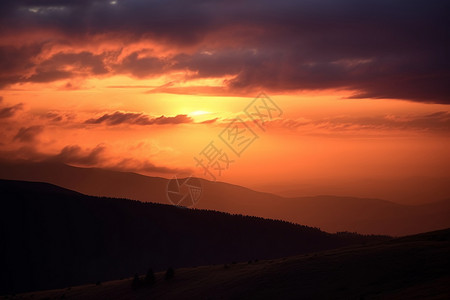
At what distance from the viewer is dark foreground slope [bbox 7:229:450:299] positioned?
143 feet

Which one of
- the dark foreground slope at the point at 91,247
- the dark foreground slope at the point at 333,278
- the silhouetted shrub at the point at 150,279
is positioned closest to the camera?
→ the dark foreground slope at the point at 333,278

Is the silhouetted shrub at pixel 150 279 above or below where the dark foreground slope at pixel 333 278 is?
above

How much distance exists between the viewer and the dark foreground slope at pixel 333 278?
1710 inches

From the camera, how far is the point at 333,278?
162 ft

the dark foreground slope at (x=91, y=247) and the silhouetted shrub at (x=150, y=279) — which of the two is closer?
the silhouetted shrub at (x=150, y=279)

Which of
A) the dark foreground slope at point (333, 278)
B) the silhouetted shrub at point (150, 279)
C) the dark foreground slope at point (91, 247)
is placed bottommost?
the dark foreground slope at point (333, 278)

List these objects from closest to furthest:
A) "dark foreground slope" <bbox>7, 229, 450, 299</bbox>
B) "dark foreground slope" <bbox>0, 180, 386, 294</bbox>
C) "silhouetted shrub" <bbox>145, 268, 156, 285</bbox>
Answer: "dark foreground slope" <bbox>7, 229, 450, 299</bbox>, "silhouetted shrub" <bbox>145, 268, 156, 285</bbox>, "dark foreground slope" <bbox>0, 180, 386, 294</bbox>

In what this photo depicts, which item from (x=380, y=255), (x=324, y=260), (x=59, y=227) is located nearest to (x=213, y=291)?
(x=324, y=260)

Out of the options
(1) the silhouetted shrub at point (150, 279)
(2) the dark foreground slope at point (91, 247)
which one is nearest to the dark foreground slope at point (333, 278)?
(1) the silhouetted shrub at point (150, 279)

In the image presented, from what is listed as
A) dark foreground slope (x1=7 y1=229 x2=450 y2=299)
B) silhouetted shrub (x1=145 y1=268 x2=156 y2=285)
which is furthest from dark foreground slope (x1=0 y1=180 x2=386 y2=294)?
dark foreground slope (x1=7 y1=229 x2=450 y2=299)

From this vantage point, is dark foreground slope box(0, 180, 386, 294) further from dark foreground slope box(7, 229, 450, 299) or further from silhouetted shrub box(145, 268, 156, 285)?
dark foreground slope box(7, 229, 450, 299)

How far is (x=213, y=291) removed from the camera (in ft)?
180

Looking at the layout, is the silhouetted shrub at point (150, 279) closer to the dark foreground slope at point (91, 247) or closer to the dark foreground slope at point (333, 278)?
the dark foreground slope at point (333, 278)

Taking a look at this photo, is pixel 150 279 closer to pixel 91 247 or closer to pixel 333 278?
pixel 333 278
